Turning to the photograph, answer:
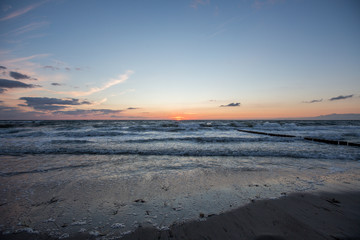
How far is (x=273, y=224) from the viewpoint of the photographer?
2.73 m

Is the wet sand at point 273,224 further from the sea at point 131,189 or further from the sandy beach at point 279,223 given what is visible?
the sea at point 131,189

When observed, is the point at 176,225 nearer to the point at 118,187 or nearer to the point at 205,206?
the point at 205,206

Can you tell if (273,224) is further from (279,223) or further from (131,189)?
(131,189)

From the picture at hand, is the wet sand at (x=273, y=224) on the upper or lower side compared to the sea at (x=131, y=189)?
upper

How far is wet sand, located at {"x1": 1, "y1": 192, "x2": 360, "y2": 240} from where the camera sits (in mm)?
2445

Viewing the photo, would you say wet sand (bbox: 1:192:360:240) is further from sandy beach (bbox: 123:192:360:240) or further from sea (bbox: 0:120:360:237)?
sea (bbox: 0:120:360:237)

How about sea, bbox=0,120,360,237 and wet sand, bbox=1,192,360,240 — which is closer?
wet sand, bbox=1,192,360,240

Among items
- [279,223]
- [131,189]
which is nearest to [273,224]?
[279,223]

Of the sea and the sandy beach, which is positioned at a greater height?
the sandy beach

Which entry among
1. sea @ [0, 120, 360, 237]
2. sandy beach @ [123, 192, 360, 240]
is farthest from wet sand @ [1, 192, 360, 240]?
sea @ [0, 120, 360, 237]

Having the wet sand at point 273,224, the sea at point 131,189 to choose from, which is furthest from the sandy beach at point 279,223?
the sea at point 131,189

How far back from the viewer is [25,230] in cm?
260

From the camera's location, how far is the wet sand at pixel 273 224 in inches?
96.3

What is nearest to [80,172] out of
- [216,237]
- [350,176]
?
[216,237]
